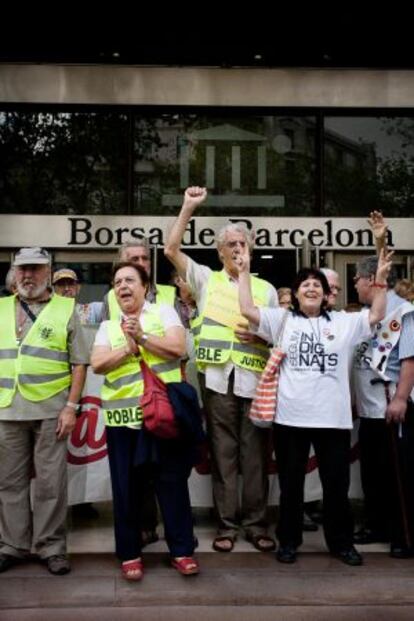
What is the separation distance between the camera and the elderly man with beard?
4.38 metres

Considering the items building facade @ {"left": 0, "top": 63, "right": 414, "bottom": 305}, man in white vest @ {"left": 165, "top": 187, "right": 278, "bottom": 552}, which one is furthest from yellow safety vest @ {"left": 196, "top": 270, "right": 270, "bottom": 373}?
building facade @ {"left": 0, "top": 63, "right": 414, "bottom": 305}

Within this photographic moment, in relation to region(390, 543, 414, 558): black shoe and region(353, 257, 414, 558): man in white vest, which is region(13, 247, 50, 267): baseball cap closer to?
region(353, 257, 414, 558): man in white vest

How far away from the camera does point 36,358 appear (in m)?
4.40

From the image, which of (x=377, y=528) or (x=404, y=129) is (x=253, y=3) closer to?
(x=404, y=129)

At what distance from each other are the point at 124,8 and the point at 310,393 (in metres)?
6.41

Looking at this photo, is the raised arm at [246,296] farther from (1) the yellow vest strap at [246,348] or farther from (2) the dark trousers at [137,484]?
(2) the dark trousers at [137,484]

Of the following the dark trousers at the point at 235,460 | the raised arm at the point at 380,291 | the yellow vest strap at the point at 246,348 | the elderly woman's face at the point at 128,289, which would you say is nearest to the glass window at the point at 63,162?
the yellow vest strap at the point at 246,348

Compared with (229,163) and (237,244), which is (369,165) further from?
(237,244)

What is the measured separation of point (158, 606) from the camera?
3.98 metres

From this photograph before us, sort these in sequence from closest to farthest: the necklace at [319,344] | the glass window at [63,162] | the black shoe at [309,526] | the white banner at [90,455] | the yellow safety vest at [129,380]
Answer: the yellow safety vest at [129,380] < the necklace at [319,344] < the white banner at [90,455] < the black shoe at [309,526] < the glass window at [63,162]

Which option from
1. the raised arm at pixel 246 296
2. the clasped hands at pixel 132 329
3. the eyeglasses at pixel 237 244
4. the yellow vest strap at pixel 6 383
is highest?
the eyeglasses at pixel 237 244

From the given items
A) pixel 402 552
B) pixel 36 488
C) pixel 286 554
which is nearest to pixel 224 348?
pixel 286 554

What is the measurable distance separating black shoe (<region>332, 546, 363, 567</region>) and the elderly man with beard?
169 cm

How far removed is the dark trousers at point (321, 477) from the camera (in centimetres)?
448
